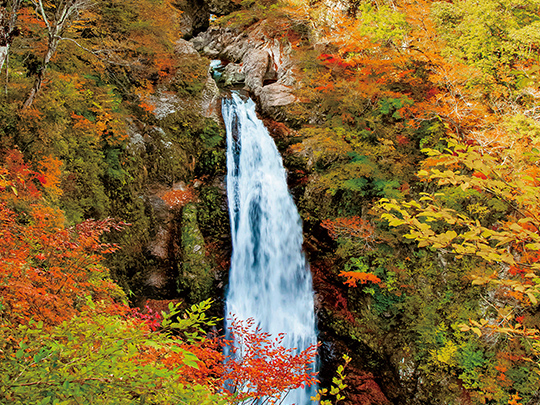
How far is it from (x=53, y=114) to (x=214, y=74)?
12243 mm

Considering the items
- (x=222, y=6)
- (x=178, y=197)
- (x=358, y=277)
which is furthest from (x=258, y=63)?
(x=358, y=277)

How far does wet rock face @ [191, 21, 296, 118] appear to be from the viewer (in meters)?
13.5

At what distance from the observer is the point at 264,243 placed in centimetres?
1077

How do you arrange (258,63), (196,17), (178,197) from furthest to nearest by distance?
(196,17) → (258,63) → (178,197)

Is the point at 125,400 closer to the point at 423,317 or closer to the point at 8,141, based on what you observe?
the point at 8,141

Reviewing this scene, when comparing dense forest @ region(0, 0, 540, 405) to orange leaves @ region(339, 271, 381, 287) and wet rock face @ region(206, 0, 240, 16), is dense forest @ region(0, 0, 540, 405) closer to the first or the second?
orange leaves @ region(339, 271, 381, 287)

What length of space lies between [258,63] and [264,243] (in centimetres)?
1015

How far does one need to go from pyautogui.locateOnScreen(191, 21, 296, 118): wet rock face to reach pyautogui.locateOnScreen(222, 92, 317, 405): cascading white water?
1980 millimetres

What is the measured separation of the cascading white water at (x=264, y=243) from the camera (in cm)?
977

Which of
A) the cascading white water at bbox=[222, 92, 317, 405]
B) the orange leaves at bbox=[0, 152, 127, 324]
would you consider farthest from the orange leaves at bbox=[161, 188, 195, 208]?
the orange leaves at bbox=[0, 152, 127, 324]

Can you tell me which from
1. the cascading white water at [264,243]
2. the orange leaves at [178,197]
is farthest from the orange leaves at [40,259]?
the cascading white water at [264,243]

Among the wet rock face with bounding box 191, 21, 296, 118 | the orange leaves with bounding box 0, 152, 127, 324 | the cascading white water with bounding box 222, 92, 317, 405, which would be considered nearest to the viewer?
the orange leaves with bounding box 0, 152, 127, 324

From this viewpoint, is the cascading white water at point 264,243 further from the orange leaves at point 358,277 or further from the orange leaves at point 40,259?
the orange leaves at point 40,259

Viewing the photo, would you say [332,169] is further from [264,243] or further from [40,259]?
[40,259]
